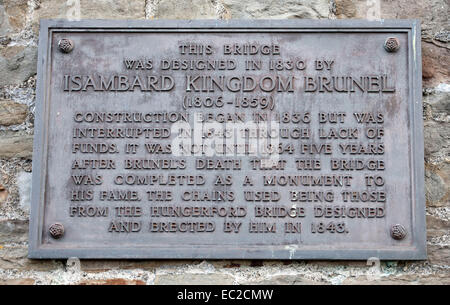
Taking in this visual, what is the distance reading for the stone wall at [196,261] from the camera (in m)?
3.09

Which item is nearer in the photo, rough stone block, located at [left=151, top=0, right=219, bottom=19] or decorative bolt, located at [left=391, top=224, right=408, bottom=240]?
decorative bolt, located at [left=391, top=224, right=408, bottom=240]

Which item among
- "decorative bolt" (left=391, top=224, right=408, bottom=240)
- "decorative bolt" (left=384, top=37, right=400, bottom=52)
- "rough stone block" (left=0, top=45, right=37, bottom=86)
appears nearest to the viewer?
"decorative bolt" (left=391, top=224, right=408, bottom=240)

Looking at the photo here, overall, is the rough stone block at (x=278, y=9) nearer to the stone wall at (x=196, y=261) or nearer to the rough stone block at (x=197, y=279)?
the stone wall at (x=196, y=261)

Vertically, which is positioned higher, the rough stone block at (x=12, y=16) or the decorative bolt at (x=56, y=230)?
the rough stone block at (x=12, y=16)

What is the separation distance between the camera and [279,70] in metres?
3.23

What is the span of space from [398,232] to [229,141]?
0.98 m

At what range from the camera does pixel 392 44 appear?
3.22 meters

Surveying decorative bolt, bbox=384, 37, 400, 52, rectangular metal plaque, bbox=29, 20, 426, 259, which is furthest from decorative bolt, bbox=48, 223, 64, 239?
decorative bolt, bbox=384, 37, 400, 52

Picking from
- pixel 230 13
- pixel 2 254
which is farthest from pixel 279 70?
pixel 2 254

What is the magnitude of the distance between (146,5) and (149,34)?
0.75 ft

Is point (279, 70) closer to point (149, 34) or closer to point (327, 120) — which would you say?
point (327, 120)

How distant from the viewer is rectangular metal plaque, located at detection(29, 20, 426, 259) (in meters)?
3.06

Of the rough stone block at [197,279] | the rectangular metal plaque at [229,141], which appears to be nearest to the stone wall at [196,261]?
the rough stone block at [197,279]

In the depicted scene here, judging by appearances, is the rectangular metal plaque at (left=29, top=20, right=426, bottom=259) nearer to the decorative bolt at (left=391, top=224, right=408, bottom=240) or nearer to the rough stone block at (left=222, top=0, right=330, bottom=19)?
the decorative bolt at (left=391, top=224, right=408, bottom=240)
